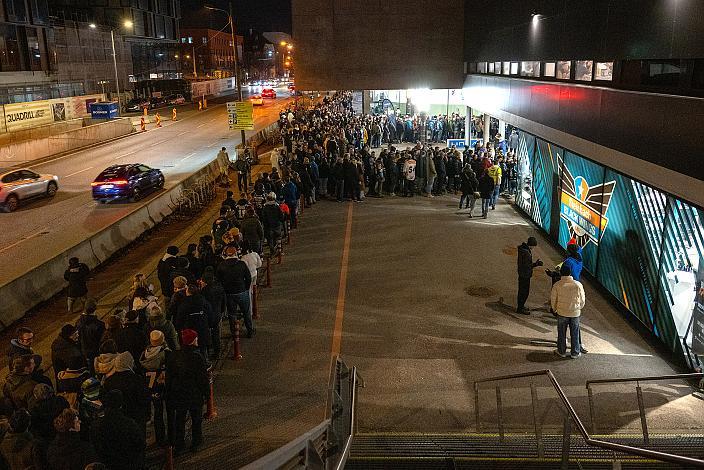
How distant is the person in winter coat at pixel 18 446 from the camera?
5.62m

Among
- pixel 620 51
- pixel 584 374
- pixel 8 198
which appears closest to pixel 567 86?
pixel 620 51

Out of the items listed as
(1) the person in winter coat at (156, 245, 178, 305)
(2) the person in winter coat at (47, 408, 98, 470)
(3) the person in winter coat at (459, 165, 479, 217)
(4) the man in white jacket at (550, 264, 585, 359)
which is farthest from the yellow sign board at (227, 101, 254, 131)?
(2) the person in winter coat at (47, 408, 98, 470)

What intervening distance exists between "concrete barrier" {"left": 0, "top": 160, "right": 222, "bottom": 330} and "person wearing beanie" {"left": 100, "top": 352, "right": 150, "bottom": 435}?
6.73m

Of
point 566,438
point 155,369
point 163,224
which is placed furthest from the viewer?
point 163,224

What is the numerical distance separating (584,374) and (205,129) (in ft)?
144

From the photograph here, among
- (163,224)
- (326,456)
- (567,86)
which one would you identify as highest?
(567,86)

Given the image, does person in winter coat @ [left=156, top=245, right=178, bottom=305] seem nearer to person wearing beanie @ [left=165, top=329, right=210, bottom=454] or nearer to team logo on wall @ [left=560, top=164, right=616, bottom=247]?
person wearing beanie @ [left=165, top=329, right=210, bottom=454]

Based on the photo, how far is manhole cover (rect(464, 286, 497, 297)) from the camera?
1265 centimetres

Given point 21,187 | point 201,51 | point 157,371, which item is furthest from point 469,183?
point 201,51

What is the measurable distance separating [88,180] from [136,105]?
4632 centimetres

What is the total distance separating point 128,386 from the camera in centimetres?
655

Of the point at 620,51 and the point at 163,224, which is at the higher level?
the point at 620,51

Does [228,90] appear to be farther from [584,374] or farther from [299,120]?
[584,374]

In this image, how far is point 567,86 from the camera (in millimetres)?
14008
